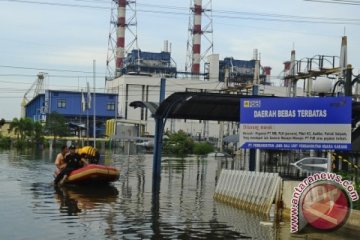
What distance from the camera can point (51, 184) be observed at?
23875 millimetres

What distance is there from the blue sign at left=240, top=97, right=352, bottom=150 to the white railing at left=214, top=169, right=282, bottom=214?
1080mm

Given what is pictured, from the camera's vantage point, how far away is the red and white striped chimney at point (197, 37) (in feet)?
364

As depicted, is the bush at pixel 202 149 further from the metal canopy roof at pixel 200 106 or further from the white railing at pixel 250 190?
the white railing at pixel 250 190

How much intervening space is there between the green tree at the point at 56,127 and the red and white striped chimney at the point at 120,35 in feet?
90.0

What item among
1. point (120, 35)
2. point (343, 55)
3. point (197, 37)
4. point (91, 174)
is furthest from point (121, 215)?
point (120, 35)

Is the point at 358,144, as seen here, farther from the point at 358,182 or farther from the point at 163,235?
the point at 163,235

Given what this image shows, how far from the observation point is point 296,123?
16.4 meters

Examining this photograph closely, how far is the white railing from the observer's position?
15531 millimetres

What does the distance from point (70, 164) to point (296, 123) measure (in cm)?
1043

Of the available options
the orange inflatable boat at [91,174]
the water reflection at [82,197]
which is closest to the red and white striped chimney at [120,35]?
the water reflection at [82,197]

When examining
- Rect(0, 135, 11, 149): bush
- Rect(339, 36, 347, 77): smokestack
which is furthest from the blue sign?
Rect(0, 135, 11, 149): bush

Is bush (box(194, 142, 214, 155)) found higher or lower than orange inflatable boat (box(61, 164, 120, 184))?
higher

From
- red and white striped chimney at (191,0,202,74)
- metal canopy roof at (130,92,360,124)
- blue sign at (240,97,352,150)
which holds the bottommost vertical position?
blue sign at (240,97,352,150)

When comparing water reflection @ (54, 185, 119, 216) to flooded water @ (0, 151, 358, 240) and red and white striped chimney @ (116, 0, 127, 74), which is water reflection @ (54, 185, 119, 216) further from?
red and white striped chimney @ (116, 0, 127, 74)
